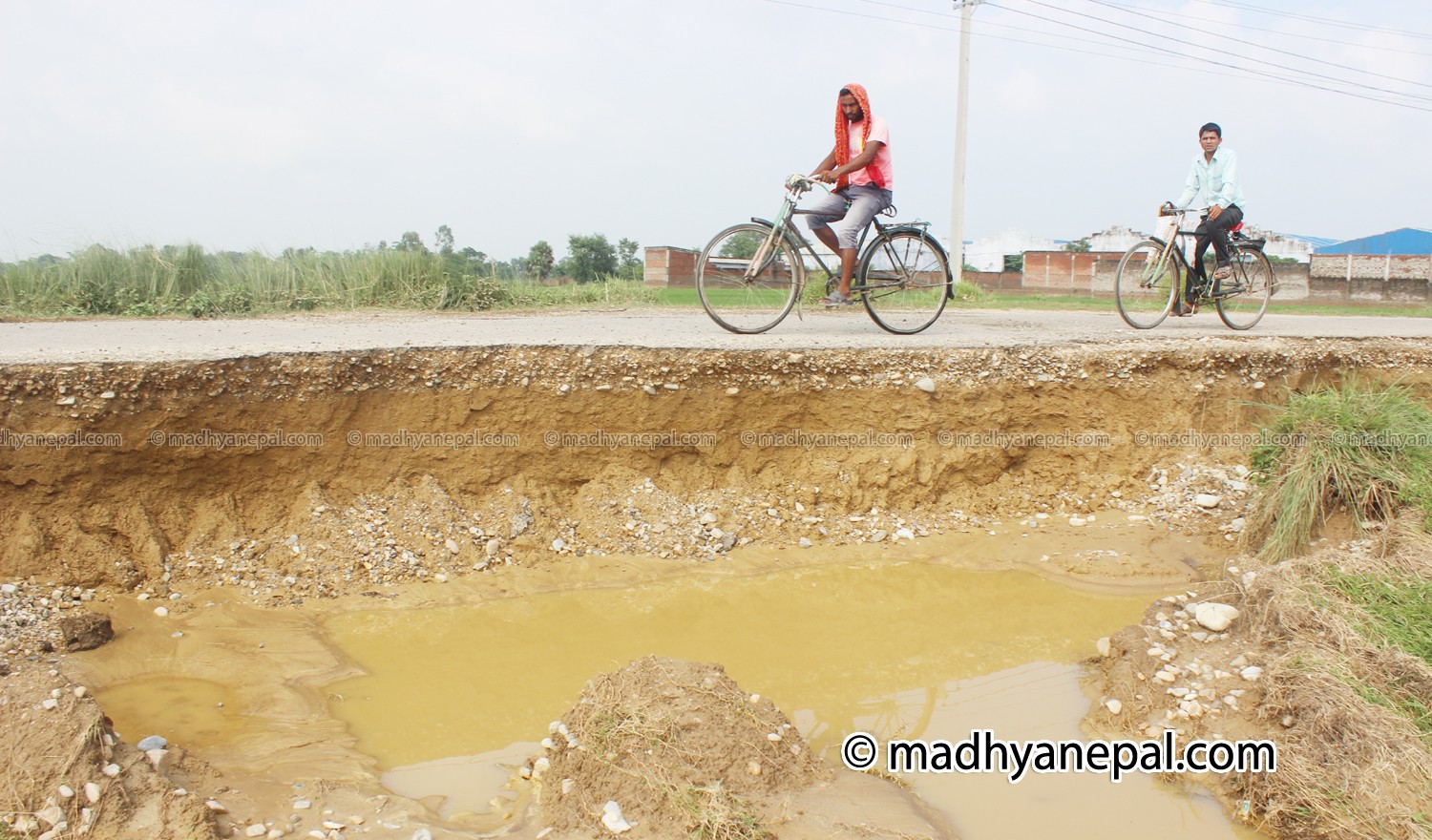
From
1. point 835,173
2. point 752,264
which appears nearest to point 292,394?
point 752,264

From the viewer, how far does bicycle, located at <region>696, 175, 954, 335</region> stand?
19.9ft

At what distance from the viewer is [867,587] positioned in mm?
4875

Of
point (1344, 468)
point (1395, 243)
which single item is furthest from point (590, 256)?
point (1395, 243)

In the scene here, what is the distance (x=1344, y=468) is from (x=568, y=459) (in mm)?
4158

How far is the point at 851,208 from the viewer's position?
607cm

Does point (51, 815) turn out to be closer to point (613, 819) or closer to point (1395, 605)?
point (613, 819)

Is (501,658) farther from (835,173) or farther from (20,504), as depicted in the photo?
(835,173)

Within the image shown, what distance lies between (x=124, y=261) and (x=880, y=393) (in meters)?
7.96

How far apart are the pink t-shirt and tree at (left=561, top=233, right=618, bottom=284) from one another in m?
12.6

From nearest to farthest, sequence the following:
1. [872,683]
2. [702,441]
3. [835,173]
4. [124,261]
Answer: [872,683], [702,441], [835,173], [124,261]

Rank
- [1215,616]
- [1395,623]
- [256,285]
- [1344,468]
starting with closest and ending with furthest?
[1395,623] → [1215,616] → [1344,468] → [256,285]

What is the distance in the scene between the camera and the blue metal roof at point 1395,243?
39.9m

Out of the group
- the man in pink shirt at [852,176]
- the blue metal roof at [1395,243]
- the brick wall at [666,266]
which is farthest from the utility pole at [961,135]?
the blue metal roof at [1395,243]

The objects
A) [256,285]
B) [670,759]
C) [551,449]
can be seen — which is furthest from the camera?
[256,285]
